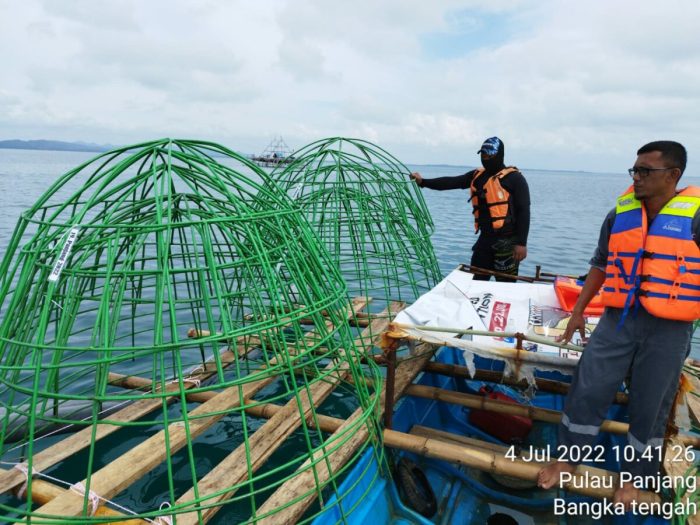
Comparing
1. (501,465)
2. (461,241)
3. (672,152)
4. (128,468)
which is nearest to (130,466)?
(128,468)

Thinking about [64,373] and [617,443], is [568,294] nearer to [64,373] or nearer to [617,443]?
[617,443]

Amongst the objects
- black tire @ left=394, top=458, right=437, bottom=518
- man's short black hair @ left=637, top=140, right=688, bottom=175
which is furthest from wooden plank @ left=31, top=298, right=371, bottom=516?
man's short black hair @ left=637, top=140, right=688, bottom=175

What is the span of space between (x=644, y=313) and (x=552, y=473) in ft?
4.15

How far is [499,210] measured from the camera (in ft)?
17.8

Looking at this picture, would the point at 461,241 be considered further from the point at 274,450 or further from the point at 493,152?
the point at 274,450

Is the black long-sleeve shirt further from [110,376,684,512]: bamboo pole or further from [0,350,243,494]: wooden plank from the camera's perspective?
[0,350,243,494]: wooden plank

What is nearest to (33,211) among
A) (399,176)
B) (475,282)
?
(475,282)

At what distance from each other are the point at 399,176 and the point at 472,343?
3184 mm

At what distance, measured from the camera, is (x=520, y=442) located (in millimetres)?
4590

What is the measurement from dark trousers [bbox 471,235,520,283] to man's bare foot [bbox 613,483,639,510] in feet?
9.53

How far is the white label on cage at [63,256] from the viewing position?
7.27ft

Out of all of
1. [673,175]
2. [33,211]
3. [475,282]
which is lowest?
[475,282]

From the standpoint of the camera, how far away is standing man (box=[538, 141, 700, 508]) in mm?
2689

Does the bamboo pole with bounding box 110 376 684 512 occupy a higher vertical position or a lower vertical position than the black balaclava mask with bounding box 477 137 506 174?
lower
